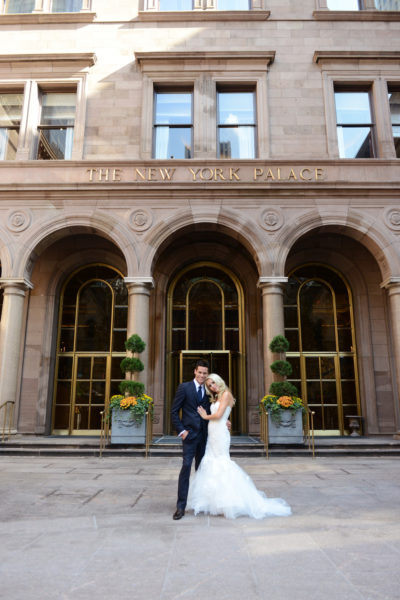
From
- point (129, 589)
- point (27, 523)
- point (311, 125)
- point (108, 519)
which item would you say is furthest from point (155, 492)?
point (311, 125)

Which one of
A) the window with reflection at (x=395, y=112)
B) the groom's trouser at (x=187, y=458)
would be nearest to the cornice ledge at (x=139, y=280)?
the groom's trouser at (x=187, y=458)

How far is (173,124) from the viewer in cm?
1445

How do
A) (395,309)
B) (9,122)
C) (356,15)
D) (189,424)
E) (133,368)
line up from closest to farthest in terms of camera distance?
(189,424) → (133,368) → (395,309) → (9,122) → (356,15)

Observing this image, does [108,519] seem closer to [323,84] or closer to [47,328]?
[47,328]

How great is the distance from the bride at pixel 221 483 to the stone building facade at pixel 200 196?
23.8 feet

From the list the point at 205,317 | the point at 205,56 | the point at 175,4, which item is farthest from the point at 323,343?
the point at 175,4

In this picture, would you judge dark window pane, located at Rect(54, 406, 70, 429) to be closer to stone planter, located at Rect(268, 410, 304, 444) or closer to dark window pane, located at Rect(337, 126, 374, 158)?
stone planter, located at Rect(268, 410, 304, 444)

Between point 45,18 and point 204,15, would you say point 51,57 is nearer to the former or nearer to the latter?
point 45,18

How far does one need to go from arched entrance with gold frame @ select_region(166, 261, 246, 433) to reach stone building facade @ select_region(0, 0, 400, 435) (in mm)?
54

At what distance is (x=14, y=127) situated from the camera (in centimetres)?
1462

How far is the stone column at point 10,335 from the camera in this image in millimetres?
12023

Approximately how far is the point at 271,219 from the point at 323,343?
16.4 feet

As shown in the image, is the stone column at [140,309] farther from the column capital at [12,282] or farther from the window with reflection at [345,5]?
the window with reflection at [345,5]

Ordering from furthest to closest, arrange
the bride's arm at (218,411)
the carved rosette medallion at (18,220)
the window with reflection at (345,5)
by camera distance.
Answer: the window with reflection at (345,5) → the carved rosette medallion at (18,220) → the bride's arm at (218,411)
